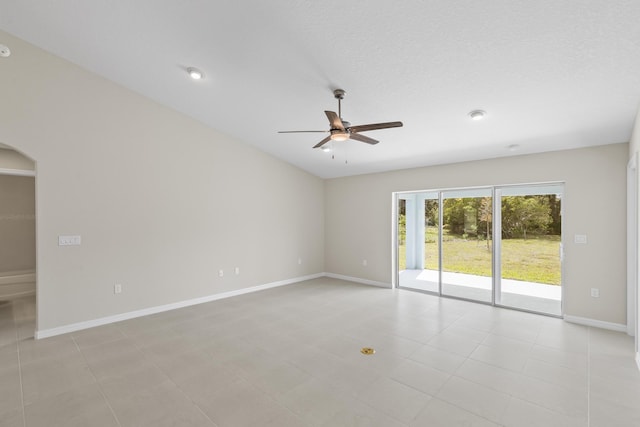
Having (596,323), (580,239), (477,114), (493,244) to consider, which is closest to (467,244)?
(493,244)

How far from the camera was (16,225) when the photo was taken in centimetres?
602

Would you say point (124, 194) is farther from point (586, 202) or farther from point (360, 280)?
point (586, 202)

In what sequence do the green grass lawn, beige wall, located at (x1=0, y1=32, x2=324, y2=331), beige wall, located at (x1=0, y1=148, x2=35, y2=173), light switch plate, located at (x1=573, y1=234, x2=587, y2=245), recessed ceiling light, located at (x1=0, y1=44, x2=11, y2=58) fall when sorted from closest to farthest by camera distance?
1. recessed ceiling light, located at (x1=0, y1=44, x2=11, y2=58)
2. beige wall, located at (x1=0, y1=32, x2=324, y2=331)
3. light switch plate, located at (x1=573, y1=234, x2=587, y2=245)
4. beige wall, located at (x1=0, y1=148, x2=35, y2=173)
5. the green grass lawn

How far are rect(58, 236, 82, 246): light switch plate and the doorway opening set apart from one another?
558 centimetres

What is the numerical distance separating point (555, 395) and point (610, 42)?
294 centimetres

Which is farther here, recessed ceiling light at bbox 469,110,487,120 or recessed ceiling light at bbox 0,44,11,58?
recessed ceiling light at bbox 469,110,487,120

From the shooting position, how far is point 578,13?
2057 mm

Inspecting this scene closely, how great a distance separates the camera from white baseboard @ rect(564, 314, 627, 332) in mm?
3874

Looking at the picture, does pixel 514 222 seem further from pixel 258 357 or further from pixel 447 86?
pixel 258 357

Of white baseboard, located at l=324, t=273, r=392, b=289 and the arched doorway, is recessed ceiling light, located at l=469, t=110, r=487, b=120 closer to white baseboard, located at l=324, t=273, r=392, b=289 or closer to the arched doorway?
white baseboard, located at l=324, t=273, r=392, b=289

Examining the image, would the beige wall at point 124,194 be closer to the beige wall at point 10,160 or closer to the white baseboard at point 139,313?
the white baseboard at point 139,313

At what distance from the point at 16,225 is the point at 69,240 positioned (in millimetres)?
3739

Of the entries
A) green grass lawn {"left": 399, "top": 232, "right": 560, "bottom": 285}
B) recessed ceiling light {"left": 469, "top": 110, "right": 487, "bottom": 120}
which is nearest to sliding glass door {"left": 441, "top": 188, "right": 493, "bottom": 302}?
green grass lawn {"left": 399, "top": 232, "right": 560, "bottom": 285}

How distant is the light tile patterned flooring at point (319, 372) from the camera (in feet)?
7.22
